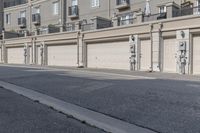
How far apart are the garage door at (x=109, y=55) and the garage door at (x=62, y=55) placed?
2444mm

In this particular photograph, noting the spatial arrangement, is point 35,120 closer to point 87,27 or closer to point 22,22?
point 87,27

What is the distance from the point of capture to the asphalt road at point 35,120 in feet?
22.1

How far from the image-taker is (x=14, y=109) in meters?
9.10

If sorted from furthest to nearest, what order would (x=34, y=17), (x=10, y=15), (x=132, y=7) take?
(x=10, y=15), (x=34, y=17), (x=132, y=7)

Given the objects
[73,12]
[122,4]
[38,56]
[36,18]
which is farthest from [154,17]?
[36,18]

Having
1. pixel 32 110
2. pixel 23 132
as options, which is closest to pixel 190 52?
Result: pixel 32 110

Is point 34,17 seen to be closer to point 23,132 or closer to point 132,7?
point 132,7

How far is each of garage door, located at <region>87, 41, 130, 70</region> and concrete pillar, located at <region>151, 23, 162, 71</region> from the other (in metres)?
3.21

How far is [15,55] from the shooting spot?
1778 inches

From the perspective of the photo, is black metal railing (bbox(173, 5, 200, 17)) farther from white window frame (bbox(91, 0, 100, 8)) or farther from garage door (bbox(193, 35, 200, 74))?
white window frame (bbox(91, 0, 100, 8))

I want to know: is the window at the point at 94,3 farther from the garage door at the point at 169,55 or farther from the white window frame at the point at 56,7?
the garage door at the point at 169,55

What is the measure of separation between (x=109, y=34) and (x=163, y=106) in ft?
66.4

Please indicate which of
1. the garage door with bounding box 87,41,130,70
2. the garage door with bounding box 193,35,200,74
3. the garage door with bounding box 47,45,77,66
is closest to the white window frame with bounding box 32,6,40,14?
the garage door with bounding box 47,45,77,66

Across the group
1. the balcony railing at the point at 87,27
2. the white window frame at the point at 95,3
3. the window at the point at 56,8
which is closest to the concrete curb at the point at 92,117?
the balcony railing at the point at 87,27
